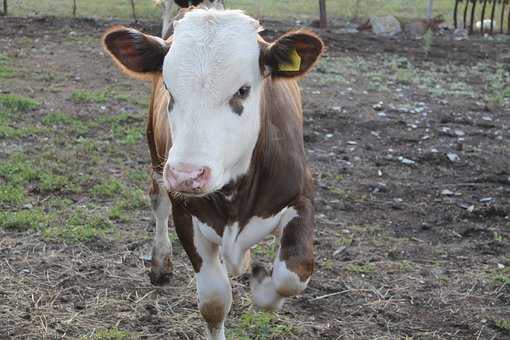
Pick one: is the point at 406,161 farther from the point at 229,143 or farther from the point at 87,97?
the point at 229,143

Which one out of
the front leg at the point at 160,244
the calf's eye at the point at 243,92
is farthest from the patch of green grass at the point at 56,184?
the calf's eye at the point at 243,92

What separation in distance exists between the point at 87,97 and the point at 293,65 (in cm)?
656

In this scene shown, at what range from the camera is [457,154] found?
27.5 feet

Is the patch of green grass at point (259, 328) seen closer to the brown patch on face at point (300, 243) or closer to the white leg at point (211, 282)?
the white leg at point (211, 282)

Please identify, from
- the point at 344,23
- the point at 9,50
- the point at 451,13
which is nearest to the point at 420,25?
the point at 344,23

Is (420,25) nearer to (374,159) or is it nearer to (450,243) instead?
(374,159)

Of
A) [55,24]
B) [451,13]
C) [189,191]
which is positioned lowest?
[451,13]

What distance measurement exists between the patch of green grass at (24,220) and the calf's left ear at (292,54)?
10.3 feet

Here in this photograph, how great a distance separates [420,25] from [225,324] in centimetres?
1382

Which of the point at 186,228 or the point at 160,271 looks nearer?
the point at 186,228

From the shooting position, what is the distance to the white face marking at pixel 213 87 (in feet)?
10.7

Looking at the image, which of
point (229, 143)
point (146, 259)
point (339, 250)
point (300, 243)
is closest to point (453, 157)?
point (339, 250)

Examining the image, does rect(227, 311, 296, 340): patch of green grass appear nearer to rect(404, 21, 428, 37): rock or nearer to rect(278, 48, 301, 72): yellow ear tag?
rect(278, 48, 301, 72): yellow ear tag

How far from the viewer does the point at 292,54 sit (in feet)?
12.2
